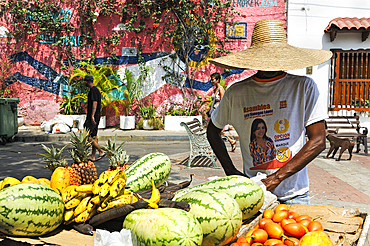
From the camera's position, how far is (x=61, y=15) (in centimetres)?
1541

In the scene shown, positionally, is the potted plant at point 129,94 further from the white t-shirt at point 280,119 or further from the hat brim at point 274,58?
the hat brim at point 274,58

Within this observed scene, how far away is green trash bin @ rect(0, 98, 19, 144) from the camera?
36.8ft

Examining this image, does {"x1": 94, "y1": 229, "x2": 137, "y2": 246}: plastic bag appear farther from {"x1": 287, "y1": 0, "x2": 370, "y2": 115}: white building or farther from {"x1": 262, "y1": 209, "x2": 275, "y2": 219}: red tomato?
{"x1": 287, "y1": 0, "x2": 370, "y2": 115}: white building

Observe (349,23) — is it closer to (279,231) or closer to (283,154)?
A: (283,154)

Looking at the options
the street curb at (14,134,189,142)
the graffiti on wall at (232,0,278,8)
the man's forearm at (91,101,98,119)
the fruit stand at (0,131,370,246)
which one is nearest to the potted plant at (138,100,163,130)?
the street curb at (14,134,189,142)

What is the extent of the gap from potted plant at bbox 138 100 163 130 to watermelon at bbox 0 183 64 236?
12760 mm

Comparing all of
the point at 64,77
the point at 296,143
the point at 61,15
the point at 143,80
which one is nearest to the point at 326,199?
the point at 296,143

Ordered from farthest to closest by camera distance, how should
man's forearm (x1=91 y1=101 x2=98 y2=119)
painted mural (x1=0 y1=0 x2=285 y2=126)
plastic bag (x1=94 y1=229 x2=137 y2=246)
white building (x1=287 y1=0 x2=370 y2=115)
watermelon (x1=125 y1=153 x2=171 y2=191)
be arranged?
painted mural (x1=0 y1=0 x2=285 y2=126) < white building (x1=287 y1=0 x2=370 y2=115) < man's forearm (x1=91 y1=101 x2=98 y2=119) < watermelon (x1=125 y1=153 x2=171 y2=191) < plastic bag (x1=94 y1=229 x2=137 y2=246)

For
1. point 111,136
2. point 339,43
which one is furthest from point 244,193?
point 339,43

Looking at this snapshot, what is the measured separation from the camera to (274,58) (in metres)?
2.40

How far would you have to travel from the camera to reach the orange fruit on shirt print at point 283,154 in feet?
8.43

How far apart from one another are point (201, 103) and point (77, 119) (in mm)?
5695

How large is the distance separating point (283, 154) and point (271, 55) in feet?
2.58

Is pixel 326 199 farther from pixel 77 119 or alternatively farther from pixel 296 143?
pixel 77 119
